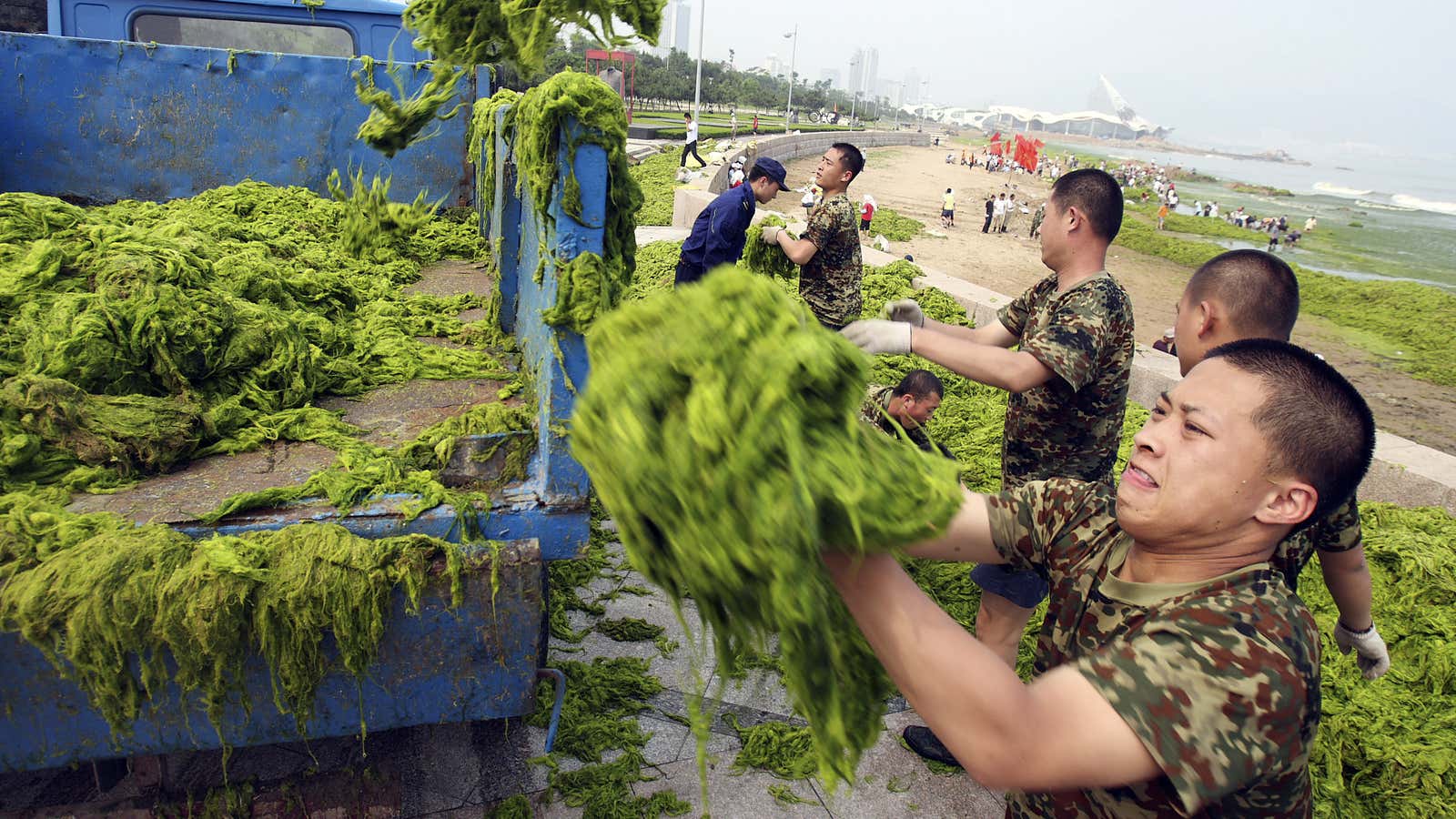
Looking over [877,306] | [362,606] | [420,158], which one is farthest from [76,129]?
[877,306]

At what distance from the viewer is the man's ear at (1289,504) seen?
138cm

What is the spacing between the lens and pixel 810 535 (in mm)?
1150

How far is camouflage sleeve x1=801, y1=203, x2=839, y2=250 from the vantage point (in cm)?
506

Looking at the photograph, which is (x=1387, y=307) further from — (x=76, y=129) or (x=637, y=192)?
(x=76, y=129)

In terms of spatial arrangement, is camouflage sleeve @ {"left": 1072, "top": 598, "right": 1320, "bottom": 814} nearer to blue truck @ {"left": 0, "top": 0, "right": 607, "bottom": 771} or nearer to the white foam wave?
blue truck @ {"left": 0, "top": 0, "right": 607, "bottom": 771}

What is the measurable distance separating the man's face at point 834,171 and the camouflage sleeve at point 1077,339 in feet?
8.10

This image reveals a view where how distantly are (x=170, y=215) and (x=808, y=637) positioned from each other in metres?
4.00

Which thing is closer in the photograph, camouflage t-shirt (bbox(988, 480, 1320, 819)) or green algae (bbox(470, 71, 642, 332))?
camouflage t-shirt (bbox(988, 480, 1320, 819))

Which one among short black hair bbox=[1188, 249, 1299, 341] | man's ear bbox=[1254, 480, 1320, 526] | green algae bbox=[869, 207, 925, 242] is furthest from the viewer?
green algae bbox=[869, 207, 925, 242]

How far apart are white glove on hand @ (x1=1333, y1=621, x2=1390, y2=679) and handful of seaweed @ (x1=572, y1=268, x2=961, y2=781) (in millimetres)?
2189

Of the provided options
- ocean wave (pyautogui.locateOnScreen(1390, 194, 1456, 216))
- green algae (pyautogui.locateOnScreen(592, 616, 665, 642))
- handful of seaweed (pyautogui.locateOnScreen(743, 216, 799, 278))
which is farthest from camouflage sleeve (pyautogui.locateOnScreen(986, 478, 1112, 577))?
ocean wave (pyautogui.locateOnScreen(1390, 194, 1456, 216))

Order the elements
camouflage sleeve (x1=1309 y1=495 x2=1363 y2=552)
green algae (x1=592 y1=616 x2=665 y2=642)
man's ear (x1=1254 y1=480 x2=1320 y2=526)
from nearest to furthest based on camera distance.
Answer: man's ear (x1=1254 y1=480 x2=1320 y2=526) → camouflage sleeve (x1=1309 y1=495 x2=1363 y2=552) → green algae (x1=592 y1=616 x2=665 y2=642)

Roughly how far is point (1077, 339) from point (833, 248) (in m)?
2.60

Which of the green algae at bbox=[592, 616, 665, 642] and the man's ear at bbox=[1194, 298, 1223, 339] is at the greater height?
the man's ear at bbox=[1194, 298, 1223, 339]
